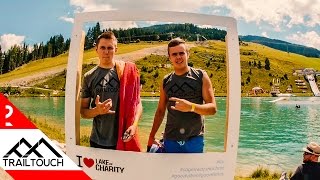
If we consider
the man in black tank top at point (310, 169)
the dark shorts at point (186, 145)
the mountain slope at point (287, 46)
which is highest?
the mountain slope at point (287, 46)

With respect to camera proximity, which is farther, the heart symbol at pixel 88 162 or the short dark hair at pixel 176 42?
the heart symbol at pixel 88 162

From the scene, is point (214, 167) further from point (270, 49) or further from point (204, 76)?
point (270, 49)

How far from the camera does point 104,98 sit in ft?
14.6

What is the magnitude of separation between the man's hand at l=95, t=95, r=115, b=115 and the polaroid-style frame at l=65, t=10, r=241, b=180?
210 millimetres

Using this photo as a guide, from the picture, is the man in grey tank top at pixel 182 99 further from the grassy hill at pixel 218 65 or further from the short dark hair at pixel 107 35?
the short dark hair at pixel 107 35

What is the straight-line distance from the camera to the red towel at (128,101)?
4.44 metres

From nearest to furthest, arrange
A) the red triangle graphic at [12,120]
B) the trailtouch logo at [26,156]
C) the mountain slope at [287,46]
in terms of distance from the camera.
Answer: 1. the trailtouch logo at [26,156]
2. the red triangle graphic at [12,120]
3. the mountain slope at [287,46]

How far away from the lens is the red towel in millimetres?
4441

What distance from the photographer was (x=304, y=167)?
5637mm

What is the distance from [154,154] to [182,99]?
22.3 inches

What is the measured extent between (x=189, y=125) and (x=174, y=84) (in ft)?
1.28

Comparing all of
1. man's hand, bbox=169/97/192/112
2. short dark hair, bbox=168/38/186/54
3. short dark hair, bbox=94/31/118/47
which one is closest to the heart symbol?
man's hand, bbox=169/97/192/112

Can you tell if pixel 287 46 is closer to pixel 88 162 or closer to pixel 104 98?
pixel 104 98

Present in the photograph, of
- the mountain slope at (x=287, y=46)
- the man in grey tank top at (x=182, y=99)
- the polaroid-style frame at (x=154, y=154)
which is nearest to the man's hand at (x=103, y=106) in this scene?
the polaroid-style frame at (x=154, y=154)
